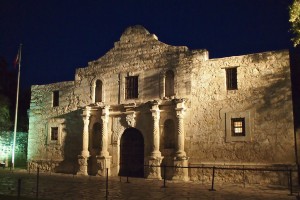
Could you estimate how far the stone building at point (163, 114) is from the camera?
16.6 meters

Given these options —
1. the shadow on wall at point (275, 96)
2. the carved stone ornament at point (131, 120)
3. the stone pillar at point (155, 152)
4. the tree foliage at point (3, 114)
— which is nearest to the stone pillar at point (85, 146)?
the carved stone ornament at point (131, 120)

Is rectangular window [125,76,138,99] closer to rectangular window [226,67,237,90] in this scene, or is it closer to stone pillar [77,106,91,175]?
stone pillar [77,106,91,175]

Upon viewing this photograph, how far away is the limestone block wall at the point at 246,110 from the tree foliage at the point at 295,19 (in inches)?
102

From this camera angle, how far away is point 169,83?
64.4 feet

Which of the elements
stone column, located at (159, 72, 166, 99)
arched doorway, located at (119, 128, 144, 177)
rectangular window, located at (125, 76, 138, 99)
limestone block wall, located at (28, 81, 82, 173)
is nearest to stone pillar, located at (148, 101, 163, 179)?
stone column, located at (159, 72, 166, 99)

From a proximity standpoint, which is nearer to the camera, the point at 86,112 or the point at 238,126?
the point at 238,126

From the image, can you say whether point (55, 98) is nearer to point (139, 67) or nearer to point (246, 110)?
point (139, 67)

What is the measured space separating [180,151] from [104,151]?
505 centimetres

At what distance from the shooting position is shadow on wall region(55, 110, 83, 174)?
71.8ft

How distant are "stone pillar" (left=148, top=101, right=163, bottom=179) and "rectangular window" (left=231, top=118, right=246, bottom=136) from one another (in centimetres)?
421

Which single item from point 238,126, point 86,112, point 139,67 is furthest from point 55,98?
point 238,126

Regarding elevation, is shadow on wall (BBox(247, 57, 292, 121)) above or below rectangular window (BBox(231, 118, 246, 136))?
above

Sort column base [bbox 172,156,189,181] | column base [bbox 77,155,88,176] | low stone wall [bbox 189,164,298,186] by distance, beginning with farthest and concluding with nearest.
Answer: column base [bbox 77,155,88,176], column base [bbox 172,156,189,181], low stone wall [bbox 189,164,298,186]

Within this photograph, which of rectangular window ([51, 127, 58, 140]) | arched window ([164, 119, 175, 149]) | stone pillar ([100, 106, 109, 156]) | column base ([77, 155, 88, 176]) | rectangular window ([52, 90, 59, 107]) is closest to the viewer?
arched window ([164, 119, 175, 149])
